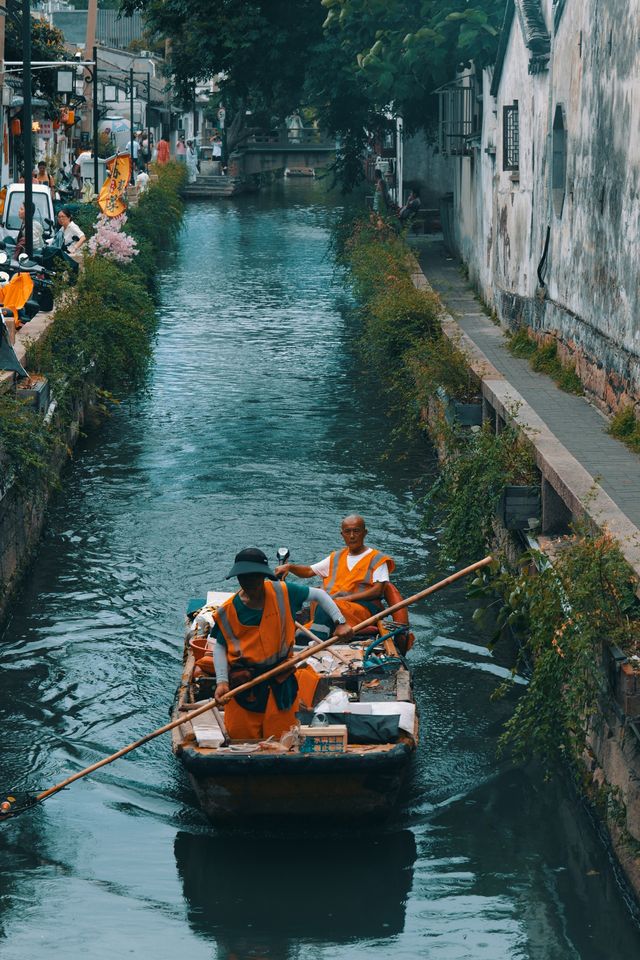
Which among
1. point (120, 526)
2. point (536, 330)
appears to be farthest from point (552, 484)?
point (536, 330)

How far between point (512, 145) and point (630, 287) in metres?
8.83

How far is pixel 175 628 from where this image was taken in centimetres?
1408

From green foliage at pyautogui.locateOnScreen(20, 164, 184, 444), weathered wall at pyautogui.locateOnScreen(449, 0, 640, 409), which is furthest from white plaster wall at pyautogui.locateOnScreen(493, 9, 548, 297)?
green foliage at pyautogui.locateOnScreen(20, 164, 184, 444)

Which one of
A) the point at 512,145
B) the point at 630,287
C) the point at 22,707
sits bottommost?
the point at 22,707

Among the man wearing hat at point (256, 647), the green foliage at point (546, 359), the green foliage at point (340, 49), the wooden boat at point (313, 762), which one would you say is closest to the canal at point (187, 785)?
the wooden boat at point (313, 762)

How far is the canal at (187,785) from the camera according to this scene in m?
9.12

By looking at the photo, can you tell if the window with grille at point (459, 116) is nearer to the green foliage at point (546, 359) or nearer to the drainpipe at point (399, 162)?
the drainpipe at point (399, 162)

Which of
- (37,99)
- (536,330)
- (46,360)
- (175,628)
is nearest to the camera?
(175,628)

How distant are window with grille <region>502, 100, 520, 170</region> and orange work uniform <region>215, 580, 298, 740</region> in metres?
14.4

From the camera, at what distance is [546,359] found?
1891 centimetres

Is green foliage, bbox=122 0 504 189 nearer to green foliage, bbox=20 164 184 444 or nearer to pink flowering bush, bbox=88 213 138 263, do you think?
pink flowering bush, bbox=88 213 138 263

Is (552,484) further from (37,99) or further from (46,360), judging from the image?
(37,99)

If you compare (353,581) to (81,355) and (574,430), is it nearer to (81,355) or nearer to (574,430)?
(574,430)

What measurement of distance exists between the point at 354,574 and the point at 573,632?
2.78 metres
